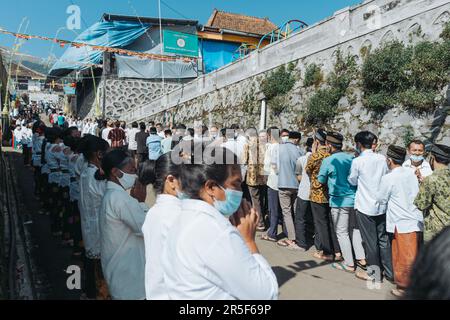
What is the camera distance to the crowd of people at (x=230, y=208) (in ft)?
5.24

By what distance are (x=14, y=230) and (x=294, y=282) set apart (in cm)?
500

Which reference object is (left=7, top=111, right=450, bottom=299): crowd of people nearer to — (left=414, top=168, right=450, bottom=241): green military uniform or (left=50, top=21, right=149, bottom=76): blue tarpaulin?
(left=414, top=168, right=450, bottom=241): green military uniform

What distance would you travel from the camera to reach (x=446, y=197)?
373 centimetres

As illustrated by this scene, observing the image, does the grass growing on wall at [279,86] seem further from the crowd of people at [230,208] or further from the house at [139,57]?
the house at [139,57]

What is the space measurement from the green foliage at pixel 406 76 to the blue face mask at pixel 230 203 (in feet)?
17.5

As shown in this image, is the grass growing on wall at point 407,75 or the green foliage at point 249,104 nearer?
the grass growing on wall at point 407,75

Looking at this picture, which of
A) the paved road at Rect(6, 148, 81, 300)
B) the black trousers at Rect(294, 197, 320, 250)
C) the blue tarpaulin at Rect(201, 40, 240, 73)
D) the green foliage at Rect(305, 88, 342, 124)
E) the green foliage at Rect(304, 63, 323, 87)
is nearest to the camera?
the paved road at Rect(6, 148, 81, 300)

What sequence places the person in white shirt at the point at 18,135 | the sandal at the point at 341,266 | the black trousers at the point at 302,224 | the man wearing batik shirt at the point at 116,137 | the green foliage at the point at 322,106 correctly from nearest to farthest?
the sandal at the point at 341,266 → the black trousers at the point at 302,224 → the green foliage at the point at 322,106 → the man wearing batik shirt at the point at 116,137 → the person in white shirt at the point at 18,135

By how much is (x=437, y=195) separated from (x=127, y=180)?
10.1ft

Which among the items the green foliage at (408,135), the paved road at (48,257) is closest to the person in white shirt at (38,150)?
the paved road at (48,257)

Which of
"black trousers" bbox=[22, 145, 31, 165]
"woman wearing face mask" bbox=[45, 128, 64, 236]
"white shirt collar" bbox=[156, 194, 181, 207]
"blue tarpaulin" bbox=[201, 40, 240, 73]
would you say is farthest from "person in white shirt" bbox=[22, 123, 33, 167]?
"blue tarpaulin" bbox=[201, 40, 240, 73]

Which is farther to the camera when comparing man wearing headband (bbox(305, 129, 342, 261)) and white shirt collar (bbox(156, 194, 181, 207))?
man wearing headband (bbox(305, 129, 342, 261))

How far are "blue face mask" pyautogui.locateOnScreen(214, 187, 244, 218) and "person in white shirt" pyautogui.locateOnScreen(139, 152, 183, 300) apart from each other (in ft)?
0.78

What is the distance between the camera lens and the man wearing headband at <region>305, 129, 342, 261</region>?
5422 millimetres
